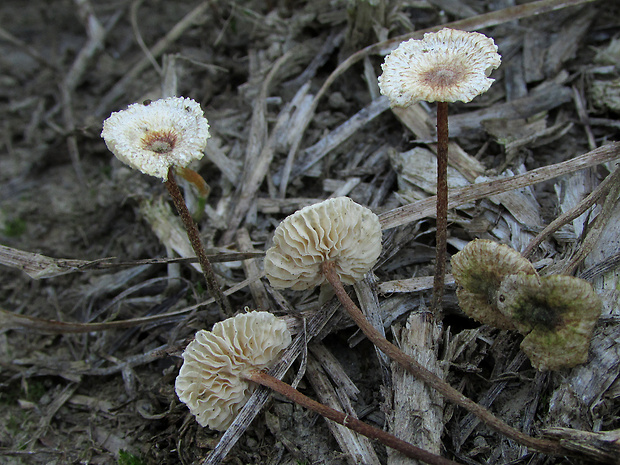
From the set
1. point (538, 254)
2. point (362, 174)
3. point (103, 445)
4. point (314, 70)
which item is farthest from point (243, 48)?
point (103, 445)

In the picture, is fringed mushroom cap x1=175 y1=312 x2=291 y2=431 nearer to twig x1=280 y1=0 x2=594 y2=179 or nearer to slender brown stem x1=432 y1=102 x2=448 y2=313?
slender brown stem x1=432 y1=102 x2=448 y2=313

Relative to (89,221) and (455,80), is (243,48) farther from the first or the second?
(455,80)

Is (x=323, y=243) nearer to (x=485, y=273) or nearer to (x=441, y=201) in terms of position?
(x=441, y=201)

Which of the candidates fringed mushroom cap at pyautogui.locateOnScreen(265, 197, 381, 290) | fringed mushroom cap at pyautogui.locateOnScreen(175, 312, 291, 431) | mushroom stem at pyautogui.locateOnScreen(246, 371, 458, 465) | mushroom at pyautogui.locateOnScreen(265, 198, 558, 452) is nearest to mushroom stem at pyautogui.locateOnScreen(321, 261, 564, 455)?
mushroom at pyautogui.locateOnScreen(265, 198, 558, 452)

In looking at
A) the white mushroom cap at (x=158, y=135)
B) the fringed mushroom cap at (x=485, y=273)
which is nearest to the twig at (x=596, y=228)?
the fringed mushroom cap at (x=485, y=273)

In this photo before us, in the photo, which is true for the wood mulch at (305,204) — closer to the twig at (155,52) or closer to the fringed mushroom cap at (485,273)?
the twig at (155,52)

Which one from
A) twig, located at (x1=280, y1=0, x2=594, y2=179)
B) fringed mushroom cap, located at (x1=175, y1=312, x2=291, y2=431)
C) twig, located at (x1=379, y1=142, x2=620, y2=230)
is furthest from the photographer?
twig, located at (x1=280, y1=0, x2=594, y2=179)
